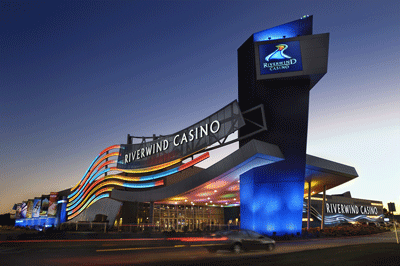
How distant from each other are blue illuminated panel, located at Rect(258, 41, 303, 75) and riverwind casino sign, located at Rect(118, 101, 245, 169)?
4.86 metres

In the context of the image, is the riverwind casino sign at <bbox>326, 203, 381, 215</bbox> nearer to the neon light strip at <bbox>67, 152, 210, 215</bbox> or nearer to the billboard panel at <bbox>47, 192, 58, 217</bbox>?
the neon light strip at <bbox>67, 152, 210, 215</bbox>

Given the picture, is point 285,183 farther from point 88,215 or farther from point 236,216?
point 88,215

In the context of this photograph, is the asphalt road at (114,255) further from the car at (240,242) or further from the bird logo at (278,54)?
the bird logo at (278,54)

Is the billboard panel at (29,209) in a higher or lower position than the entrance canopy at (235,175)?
lower

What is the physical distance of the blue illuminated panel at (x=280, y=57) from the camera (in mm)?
25766

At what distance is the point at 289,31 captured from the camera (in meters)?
27.3

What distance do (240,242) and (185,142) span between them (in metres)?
23.6

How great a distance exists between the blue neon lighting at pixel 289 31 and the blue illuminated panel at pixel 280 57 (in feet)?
4.28

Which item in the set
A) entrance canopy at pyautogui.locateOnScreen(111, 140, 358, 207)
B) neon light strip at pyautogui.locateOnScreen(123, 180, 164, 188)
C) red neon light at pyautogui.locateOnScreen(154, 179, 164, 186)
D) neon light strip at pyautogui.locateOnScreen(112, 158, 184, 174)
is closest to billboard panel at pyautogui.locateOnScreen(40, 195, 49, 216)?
neon light strip at pyautogui.locateOnScreen(112, 158, 184, 174)

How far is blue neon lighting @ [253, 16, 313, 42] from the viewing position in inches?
1056

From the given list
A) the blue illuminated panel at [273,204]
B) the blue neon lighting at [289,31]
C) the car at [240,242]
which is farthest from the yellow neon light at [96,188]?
the car at [240,242]

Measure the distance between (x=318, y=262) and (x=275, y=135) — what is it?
653 inches

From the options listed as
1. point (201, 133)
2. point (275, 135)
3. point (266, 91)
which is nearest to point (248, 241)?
point (275, 135)

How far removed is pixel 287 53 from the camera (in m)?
26.3
